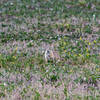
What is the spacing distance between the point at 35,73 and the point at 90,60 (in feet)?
6.05

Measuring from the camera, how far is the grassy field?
18.8 ft

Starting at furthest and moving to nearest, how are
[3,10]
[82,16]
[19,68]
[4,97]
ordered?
Answer: 1. [3,10]
2. [82,16]
3. [19,68]
4. [4,97]

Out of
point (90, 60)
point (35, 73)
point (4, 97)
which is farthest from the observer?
point (90, 60)

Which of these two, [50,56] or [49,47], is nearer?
[50,56]

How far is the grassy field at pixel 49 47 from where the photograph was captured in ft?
18.8

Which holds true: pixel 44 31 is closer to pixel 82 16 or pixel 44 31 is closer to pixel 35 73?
pixel 82 16

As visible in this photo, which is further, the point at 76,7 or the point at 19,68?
the point at 76,7

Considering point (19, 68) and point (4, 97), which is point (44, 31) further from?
point (4, 97)

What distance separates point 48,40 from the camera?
10344mm

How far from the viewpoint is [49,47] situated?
30.8ft

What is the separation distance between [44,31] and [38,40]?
1391 mm

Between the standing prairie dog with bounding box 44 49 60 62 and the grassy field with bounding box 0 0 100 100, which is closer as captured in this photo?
the grassy field with bounding box 0 0 100 100

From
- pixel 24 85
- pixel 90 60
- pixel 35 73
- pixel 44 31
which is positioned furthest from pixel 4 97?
pixel 44 31

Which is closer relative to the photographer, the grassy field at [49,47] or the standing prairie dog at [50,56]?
the grassy field at [49,47]
